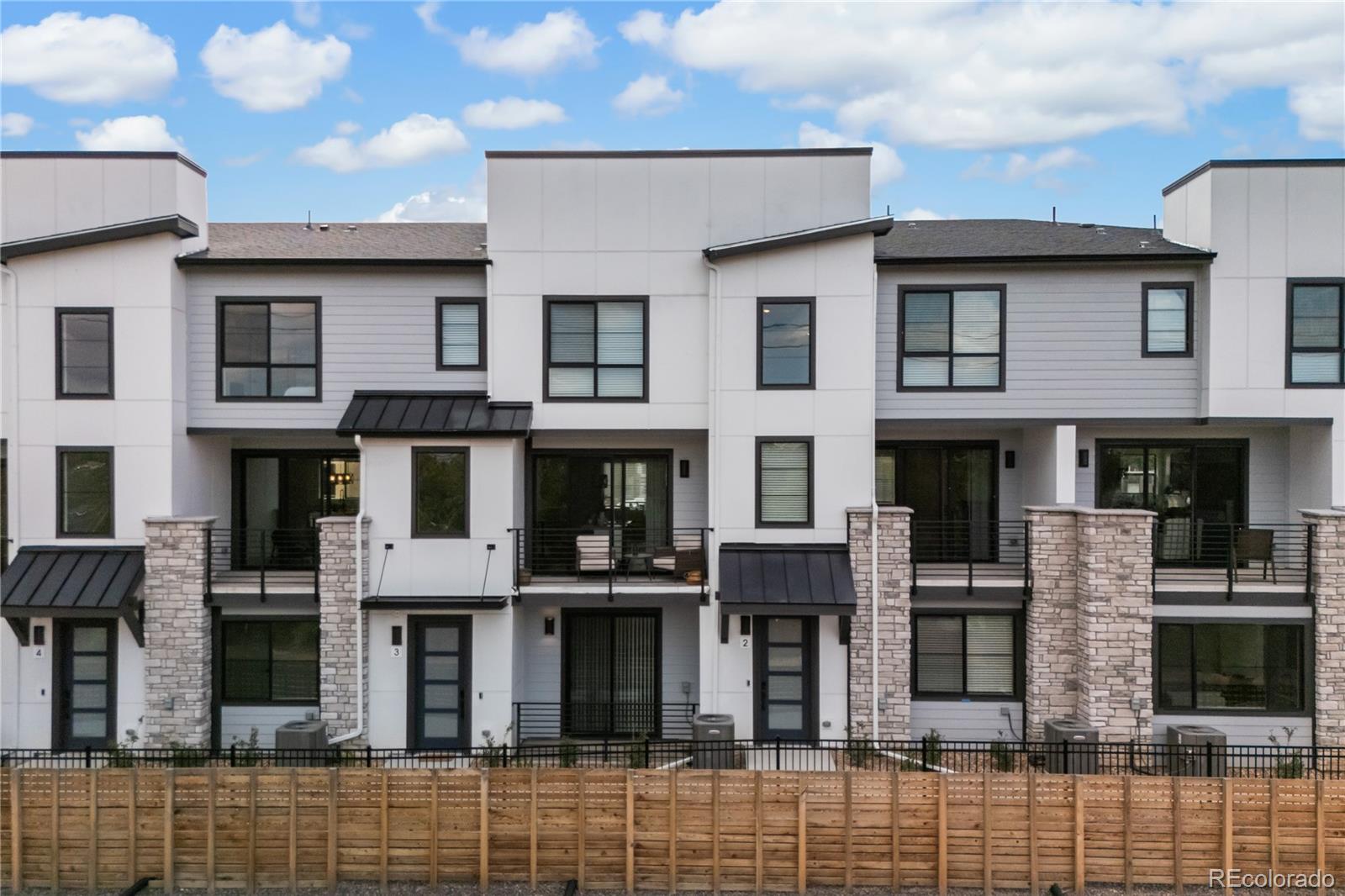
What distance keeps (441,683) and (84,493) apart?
22.7 ft

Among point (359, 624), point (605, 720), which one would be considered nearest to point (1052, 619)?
point (605, 720)

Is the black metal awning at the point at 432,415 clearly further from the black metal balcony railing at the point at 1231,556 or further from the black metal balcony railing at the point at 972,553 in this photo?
the black metal balcony railing at the point at 1231,556

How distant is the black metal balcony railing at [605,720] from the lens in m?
17.2

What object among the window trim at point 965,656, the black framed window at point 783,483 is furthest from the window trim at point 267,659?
the window trim at point 965,656

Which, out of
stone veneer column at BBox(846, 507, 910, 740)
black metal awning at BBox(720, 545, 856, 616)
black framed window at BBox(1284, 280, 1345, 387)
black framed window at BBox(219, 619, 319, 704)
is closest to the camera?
black metal awning at BBox(720, 545, 856, 616)

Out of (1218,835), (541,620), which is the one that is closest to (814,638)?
(541,620)

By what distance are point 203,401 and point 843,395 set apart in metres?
11.1

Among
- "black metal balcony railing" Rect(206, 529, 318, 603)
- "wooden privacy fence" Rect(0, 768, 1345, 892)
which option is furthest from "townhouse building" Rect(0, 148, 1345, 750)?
"wooden privacy fence" Rect(0, 768, 1345, 892)

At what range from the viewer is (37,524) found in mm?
16391

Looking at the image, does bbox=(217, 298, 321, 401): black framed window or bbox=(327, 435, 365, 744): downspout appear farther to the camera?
bbox=(217, 298, 321, 401): black framed window

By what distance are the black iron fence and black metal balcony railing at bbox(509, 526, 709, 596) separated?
275cm

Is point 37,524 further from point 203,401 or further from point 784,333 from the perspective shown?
point 784,333

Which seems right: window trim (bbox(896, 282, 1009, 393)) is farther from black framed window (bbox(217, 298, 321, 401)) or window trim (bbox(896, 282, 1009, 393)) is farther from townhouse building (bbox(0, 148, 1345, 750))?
black framed window (bbox(217, 298, 321, 401))

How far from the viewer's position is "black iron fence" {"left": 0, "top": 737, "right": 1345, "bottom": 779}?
558 inches
